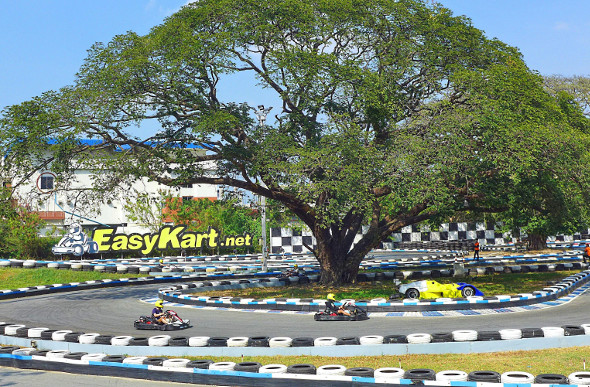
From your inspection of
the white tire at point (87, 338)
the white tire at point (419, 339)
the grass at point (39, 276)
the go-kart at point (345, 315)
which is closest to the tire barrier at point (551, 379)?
the white tire at point (419, 339)

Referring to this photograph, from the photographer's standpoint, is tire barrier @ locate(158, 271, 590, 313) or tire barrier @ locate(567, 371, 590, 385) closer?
tire barrier @ locate(567, 371, 590, 385)

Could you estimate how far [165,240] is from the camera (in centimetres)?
4075

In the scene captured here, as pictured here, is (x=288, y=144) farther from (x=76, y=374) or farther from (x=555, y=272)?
(x=555, y=272)

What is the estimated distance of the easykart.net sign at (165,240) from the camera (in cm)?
3828

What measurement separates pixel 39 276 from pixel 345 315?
17555 mm

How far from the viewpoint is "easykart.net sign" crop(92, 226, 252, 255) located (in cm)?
3828

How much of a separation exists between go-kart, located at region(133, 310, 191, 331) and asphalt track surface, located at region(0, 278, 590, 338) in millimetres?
190

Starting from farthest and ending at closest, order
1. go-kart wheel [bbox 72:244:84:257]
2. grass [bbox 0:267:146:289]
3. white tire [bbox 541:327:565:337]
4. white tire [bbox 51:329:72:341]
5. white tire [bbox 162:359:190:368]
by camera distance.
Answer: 1. go-kart wheel [bbox 72:244:84:257]
2. grass [bbox 0:267:146:289]
3. white tire [bbox 51:329:72:341]
4. white tire [bbox 541:327:565:337]
5. white tire [bbox 162:359:190:368]

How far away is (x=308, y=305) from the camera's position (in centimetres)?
1631

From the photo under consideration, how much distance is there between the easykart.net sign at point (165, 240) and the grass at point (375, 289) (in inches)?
740

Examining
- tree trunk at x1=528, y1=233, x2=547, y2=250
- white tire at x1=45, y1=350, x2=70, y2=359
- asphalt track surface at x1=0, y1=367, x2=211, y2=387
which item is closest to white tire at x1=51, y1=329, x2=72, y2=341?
white tire at x1=45, y1=350, x2=70, y2=359

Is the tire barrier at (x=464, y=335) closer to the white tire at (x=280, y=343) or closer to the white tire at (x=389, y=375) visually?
the white tire at (x=389, y=375)

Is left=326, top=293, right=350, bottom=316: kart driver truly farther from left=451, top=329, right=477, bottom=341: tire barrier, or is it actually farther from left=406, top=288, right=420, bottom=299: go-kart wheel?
left=451, top=329, right=477, bottom=341: tire barrier

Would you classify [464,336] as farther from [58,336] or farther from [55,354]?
[58,336]
